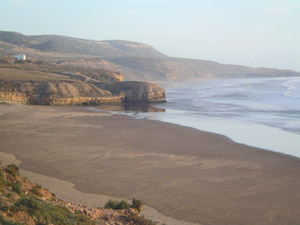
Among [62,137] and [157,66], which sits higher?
[157,66]

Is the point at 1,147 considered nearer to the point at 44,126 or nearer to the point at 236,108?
the point at 44,126

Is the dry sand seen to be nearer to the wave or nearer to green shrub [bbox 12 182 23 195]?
green shrub [bbox 12 182 23 195]

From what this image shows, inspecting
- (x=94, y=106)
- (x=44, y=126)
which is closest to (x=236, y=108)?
(x=94, y=106)

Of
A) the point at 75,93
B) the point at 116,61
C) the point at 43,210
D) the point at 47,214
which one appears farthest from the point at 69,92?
the point at 116,61

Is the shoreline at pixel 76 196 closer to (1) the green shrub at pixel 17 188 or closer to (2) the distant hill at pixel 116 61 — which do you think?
(1) the green shrub at pixel 17 188

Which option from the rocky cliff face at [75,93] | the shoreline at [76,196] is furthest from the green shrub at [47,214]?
the rocky cliff face at [75,93]

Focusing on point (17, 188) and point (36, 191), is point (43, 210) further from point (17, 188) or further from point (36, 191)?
point (36, 191)

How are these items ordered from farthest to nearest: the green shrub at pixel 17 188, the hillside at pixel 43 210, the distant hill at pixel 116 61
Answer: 1. the distant hill at pixel 116 61
2. the green shrub at pixel 17 188
3. the hillside at pixel 43 210

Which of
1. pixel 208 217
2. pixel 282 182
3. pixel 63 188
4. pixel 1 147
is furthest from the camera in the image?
pixel 1 147
